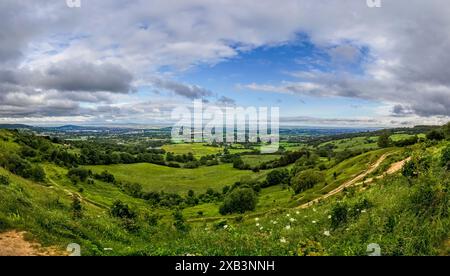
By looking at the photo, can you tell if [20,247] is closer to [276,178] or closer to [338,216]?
[338,216]

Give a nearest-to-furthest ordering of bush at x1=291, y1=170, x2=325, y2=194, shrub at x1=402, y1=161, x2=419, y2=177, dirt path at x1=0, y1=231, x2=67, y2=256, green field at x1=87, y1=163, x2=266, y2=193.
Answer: dirt path at x1=0, y1=231, x2=67, y2=256, shrub at x1=402, y1=161, x2=419, y2=177, bush at x1=291, y1=170, x2=325, y2=194, green field at x1=87, y1=163, x2=266, y2=193

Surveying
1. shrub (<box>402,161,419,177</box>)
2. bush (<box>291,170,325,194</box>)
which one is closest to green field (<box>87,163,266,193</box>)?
bush (<box>291,170,325,194</box>)

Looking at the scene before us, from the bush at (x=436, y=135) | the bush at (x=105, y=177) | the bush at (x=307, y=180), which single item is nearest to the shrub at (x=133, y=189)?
the bush at (x=105, y=177)

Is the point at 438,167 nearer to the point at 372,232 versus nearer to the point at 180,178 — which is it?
the point at 372,232

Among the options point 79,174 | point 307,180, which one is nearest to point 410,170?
point 307,180

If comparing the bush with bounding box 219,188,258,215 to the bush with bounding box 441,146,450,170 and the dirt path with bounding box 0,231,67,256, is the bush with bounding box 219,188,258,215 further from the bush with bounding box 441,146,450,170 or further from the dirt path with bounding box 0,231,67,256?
the dirt path with bounding box 0,231,67,256

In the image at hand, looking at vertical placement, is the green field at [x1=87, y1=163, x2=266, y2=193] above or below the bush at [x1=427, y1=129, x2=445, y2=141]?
below
